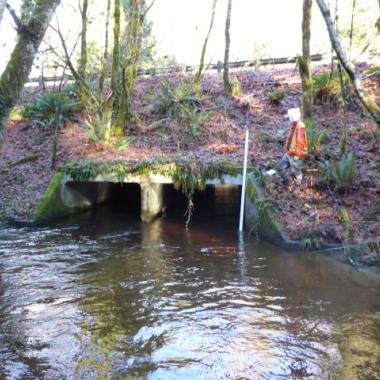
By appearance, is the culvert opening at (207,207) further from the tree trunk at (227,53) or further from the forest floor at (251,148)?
the tree trunk at (227,53)

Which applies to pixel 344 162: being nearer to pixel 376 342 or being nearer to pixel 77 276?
pixel 376 342

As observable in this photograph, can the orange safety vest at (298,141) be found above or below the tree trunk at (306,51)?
below

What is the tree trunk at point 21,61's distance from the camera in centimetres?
433

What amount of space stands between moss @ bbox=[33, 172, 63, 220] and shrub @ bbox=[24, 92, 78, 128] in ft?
14.3

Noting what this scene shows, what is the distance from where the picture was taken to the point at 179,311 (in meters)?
6.56

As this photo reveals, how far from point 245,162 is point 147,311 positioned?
573 cm

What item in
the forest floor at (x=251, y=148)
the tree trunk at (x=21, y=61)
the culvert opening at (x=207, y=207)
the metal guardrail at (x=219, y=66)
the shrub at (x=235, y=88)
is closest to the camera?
the tree trunk at (x=21, y=61)

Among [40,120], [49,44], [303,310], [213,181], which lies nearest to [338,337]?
[303,310]

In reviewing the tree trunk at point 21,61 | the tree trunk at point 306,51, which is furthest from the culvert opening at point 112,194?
the tree trunk at point 21,61

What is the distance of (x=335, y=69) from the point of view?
16.5m

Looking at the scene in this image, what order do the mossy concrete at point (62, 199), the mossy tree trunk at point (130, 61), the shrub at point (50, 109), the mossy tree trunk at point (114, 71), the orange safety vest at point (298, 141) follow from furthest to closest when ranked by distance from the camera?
the shrub at point (50, 109)
the mossy tree trunk at point (130, 61)
the mossy tree trunk at point (114, 71)
the mossy concrete at point (62, 199)
the orange safety vest at point (298, 141)

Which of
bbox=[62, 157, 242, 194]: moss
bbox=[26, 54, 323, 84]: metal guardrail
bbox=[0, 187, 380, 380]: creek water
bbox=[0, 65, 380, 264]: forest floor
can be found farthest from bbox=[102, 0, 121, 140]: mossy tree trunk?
bbox=[26, 54, 323, 84]: metal guardrail

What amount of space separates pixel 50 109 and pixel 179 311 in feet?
41.3

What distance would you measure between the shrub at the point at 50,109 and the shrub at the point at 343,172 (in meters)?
10.1
